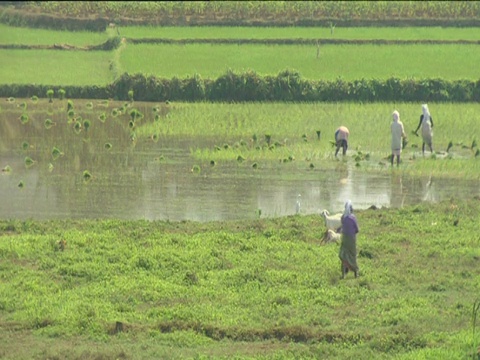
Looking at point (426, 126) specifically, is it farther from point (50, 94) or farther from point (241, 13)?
point (241, 13)

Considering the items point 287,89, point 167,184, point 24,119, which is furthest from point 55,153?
point 287,89

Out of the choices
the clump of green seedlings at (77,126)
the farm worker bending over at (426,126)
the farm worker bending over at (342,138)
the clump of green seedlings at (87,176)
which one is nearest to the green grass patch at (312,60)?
the clump of green seedlings at (77,126)

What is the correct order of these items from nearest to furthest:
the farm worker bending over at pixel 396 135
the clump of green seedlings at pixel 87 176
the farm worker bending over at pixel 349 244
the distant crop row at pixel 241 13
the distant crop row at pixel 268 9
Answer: the farm worker bending over at pixel 349 244 < the clump of green seedlings at pixel 87 176 < the farm worker bending over at pixel 396 135 < the distant crop row at pixel 241 13 < the distant crop row at pixel 268 9

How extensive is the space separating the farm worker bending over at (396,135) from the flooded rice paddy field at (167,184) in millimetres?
508

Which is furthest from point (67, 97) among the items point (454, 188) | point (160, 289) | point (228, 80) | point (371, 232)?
point (160, 289)

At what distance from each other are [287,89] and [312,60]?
12.4ft

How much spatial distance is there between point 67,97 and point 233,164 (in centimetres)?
919

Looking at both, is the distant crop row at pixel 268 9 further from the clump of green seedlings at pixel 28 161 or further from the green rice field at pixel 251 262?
the clump of green seedlings at pixel 28 161

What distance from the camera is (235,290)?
47.0ft

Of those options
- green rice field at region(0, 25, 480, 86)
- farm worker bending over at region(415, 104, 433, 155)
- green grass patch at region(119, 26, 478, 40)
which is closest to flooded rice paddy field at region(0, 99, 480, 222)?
farm worker bending over at region(415, 104, 433, 155)

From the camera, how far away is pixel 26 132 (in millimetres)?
A: 26875

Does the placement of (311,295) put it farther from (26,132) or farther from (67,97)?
(67,97)

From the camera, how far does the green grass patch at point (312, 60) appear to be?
32.3 meters

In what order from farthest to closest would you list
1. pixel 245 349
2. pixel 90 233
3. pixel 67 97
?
1. pixel 67 97
2. pixel 90 233
3. pixel 245 349
